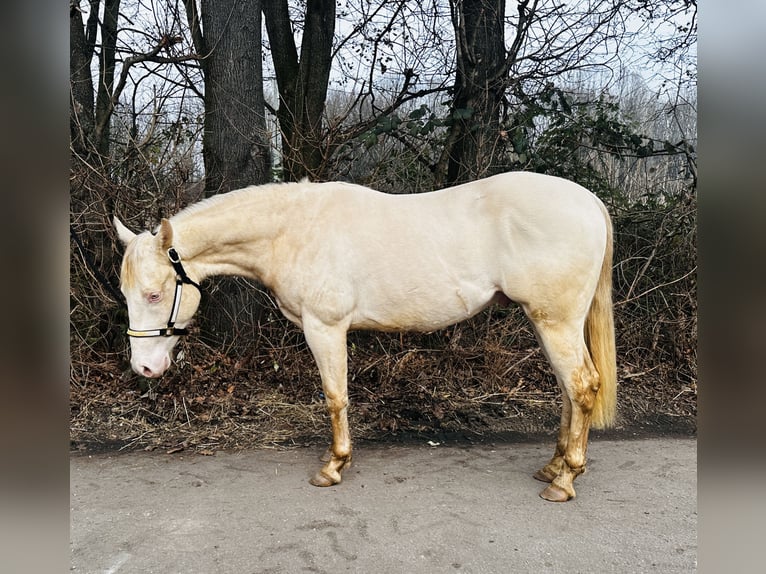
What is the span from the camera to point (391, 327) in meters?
3.24

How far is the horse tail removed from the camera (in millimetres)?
3238

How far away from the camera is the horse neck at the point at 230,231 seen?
317cm

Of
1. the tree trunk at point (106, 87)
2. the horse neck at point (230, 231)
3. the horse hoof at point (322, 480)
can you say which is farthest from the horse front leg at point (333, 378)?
the tree trunk at point (106, 87)

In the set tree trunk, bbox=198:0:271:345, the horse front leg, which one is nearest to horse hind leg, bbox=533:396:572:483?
→ the horse front leg

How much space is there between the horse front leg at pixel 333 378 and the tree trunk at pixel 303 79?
2205 mm

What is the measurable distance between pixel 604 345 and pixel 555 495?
1.00m

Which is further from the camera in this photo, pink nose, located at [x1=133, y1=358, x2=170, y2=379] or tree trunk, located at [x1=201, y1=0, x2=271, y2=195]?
tree trunk, located at [x1=201, y1=0, x2=271, y2=195]

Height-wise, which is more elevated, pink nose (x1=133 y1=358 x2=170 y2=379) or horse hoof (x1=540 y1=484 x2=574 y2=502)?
pink nose (x1=133 y1=358 x2=170 y2=379)

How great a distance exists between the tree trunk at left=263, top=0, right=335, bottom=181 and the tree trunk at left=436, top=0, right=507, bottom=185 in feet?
4.49

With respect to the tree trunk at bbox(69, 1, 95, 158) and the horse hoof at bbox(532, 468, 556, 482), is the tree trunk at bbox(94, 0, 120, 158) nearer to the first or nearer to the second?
the tree trunk at bbox(69, 1, 95, 158)

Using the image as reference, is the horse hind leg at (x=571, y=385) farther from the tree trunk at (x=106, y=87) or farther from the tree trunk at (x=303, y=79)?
the tree trunk at (x=106, y=87)

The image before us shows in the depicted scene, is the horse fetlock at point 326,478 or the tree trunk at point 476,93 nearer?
the horse fetlock at point 326,478

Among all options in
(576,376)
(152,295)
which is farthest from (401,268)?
(152,295)

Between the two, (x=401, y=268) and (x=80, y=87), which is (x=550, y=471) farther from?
(x=80, y=87)
